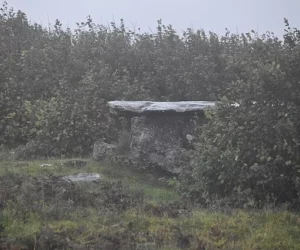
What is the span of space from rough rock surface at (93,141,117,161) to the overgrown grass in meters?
4.11

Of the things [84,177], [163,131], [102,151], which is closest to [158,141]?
[163,131]

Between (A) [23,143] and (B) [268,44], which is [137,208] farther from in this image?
(A) [23,143]

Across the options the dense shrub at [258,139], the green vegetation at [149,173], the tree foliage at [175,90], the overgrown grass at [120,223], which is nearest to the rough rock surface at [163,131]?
the green vegetation at [149,173]

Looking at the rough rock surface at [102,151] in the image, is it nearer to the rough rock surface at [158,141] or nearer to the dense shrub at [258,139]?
the rough rock surface at [158,141]

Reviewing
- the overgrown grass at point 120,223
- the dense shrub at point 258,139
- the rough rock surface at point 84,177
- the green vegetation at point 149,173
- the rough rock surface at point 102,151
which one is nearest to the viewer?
the overgrown grass at point 120,223

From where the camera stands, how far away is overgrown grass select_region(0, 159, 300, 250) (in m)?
5.71

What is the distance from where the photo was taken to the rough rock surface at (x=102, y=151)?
12711mm

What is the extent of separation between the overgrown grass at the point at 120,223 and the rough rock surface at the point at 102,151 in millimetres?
4112

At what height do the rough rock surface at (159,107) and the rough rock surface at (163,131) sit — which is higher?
the rough rock surface at (159,107)

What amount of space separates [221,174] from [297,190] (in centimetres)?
134

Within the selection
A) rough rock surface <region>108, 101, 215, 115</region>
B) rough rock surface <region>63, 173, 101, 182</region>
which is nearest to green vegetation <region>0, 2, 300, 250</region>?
rough rock surface <region>63, 173, 101, 182</region>

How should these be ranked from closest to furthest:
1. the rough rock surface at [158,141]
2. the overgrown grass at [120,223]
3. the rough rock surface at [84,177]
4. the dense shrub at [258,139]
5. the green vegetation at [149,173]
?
1. the overgrown grass at [120,223]
2. the green vegetation at [149,173]
3. the dense shrub at [258,139]
4. the rough rock surface at [84,177]
5. the rough rock surface at [158,141]

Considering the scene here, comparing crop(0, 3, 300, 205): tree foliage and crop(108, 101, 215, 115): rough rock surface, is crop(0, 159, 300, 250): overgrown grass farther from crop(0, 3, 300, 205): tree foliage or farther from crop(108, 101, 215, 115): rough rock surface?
crop(108, 101, 215, 115): rough rock surface

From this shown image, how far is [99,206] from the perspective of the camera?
294 inches
